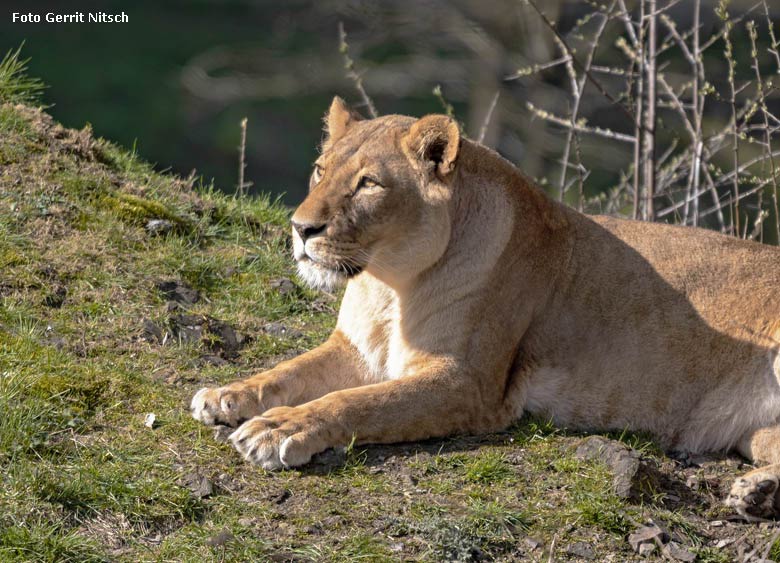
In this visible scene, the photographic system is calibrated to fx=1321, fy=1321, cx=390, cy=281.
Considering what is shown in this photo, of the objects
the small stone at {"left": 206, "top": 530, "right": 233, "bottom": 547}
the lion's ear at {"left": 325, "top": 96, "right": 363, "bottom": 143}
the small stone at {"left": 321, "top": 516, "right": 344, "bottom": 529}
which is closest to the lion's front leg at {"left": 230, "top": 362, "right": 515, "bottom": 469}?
the small stone at {"left": 321, "top": 516, "right": 344, "bottom": 529}

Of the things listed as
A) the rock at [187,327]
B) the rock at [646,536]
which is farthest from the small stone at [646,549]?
the rock at [187,327]

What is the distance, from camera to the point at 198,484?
13.6ft

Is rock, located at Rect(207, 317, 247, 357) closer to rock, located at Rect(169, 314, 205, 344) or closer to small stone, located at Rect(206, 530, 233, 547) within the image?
rock, located at Rect(169, 314, 205, 344)

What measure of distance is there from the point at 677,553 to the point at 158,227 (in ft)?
10.0

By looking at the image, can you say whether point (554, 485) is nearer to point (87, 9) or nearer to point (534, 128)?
point (534, 128)

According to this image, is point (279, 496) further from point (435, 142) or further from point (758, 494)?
point (758, 494)

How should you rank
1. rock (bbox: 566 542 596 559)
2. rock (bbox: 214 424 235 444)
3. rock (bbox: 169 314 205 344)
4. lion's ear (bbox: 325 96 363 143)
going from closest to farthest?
1. rock (bbox: 566 542 596 559)
2. rock (bbox: 214 424 235 444)
3. lion's ear (bbox: 325 96 363 143)
4. rock (bbox: 169 314 205 344)

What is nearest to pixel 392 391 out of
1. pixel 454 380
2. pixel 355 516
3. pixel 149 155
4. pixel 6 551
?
pixel 454 380

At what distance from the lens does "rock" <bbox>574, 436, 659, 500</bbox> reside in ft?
14.0

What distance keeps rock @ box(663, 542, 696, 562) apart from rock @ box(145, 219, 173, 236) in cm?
299

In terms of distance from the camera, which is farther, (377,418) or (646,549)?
(377,418)

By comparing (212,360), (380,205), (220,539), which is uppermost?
(380,205)

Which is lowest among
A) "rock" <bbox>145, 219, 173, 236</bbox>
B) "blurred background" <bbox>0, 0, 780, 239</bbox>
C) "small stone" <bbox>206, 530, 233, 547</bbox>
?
"small stone" <bbox>206, 530, 233, 547</bbox>

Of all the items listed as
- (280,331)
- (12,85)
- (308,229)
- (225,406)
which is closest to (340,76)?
(12,85)
